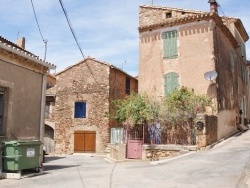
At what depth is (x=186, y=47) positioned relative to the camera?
1877 cm

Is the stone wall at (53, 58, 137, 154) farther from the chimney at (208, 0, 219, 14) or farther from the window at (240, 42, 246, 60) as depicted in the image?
the window at (240, 42, 246, 60)

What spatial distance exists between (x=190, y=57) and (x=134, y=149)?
7.03 metres

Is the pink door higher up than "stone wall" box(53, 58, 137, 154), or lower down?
lower down

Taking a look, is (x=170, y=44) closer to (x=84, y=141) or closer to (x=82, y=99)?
(x=82, y=99)

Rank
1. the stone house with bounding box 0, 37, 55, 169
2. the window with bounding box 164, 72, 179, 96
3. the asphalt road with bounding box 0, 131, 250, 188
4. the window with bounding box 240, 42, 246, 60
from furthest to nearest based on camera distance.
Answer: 1. the window with bounding box 240, 42, 246, 60
2. the window with bounding box 164, 72, 179, 96
3. the stone house with bounding box 0, 37, 55, 169
4. the asphalt road with bounding box 0, 131, 250, 188

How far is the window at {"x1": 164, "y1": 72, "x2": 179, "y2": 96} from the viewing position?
1886 cm

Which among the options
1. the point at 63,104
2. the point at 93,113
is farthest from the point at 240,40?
the point at 63,104

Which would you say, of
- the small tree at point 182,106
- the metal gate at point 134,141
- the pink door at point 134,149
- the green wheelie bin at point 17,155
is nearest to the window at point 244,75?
the small tree at point 182,106

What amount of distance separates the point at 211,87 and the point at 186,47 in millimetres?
3169

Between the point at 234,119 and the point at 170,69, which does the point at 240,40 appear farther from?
the point at 170,69

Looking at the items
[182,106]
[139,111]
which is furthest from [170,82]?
[139,111]

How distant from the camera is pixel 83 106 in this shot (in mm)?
23891

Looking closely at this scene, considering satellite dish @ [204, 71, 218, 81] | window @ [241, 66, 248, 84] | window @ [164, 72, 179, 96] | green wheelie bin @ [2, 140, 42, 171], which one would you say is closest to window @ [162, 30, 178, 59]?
window @ [164, 72, 179, 96]

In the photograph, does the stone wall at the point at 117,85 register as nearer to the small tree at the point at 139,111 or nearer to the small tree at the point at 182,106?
the small tree at the point at 139,111
